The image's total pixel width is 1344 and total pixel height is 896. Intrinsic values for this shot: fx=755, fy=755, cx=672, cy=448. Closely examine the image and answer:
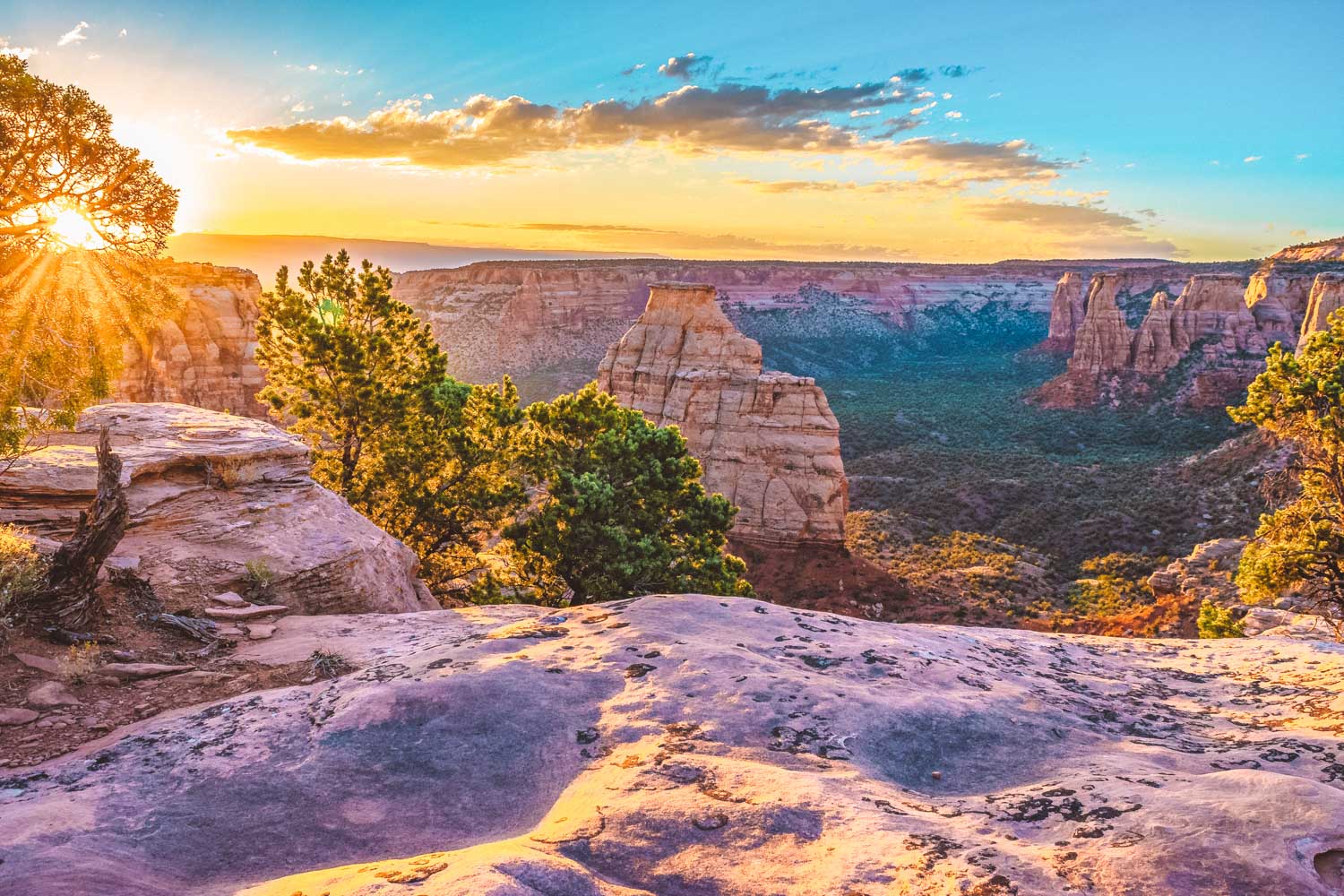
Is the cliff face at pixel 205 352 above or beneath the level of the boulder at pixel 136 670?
above

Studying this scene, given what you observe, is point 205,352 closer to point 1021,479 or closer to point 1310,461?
→ point 1021,479

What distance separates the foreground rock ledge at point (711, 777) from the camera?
432 centimetres

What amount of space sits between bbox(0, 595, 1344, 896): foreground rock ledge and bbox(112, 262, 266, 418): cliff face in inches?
2012

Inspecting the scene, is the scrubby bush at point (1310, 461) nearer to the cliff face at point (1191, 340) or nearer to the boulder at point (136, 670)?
the boulder at point (136, 670)

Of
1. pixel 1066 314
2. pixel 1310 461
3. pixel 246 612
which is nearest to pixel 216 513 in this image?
pixel 246 612

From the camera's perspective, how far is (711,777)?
5477 mm

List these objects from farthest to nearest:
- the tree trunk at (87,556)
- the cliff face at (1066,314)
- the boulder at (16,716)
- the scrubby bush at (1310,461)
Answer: the cliff face at (1066,314) → the scrubby bush at (1310,461) → the tree trunk at (87,556) → the boulder at (16,716)

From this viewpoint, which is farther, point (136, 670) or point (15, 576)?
point (15, 576)

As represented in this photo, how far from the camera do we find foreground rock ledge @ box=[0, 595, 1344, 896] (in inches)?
170

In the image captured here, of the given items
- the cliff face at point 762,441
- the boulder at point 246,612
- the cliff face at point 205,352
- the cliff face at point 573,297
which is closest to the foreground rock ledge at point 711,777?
the boulder at point 246,612

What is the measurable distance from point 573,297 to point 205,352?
7147 cm

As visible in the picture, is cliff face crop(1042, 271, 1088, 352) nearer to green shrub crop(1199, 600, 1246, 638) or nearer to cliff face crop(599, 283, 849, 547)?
cliff face crop(599, 283, 849, 547)

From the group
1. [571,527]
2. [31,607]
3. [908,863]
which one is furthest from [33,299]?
[908,863]

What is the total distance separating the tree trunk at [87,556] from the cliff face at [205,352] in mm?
45001
